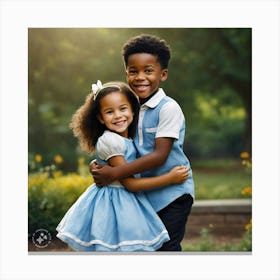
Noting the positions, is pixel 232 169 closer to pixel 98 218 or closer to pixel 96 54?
pixel 96 54

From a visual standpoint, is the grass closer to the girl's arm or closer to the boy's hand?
the girl's arm

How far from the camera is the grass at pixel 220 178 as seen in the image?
5.83 metres

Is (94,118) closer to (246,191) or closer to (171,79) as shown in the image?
(246,191)

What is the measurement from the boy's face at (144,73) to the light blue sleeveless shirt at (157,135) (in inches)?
3.1

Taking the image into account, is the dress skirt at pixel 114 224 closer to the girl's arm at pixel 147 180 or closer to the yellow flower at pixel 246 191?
the girl's arm at pixel 147 180

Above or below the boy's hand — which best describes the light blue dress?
below

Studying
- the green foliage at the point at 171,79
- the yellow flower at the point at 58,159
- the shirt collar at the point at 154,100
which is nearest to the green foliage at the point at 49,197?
the yellow flower at the point at 58,159

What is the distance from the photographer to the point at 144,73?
4.20 m

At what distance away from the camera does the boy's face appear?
420 centimetres

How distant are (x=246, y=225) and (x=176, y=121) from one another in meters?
1.55

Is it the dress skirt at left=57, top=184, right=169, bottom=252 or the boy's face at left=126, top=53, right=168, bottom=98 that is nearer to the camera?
the dress skirt at left=57, top=184, right=169, bottom=252

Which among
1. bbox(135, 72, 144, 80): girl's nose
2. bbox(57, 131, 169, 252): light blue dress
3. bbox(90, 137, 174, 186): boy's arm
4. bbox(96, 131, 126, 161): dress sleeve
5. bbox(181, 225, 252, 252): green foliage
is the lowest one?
bbox(181, 225, 252, 252): green foliage

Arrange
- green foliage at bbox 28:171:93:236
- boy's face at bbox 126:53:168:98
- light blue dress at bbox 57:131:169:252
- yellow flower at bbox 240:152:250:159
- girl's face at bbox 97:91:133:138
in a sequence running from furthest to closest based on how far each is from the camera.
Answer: yellow flower at bbox 240:152:250:159
green foliage at bbox 28:171:93:236
boy's face at bbox 126:53:168:98
girl's face at bbox 97:91:133:138
light blue dress at bbox 57:131:169:252

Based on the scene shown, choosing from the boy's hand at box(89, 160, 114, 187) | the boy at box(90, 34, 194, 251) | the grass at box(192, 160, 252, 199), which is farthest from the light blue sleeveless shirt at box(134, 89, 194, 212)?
the grass at box(192, 160, 252, 199)
